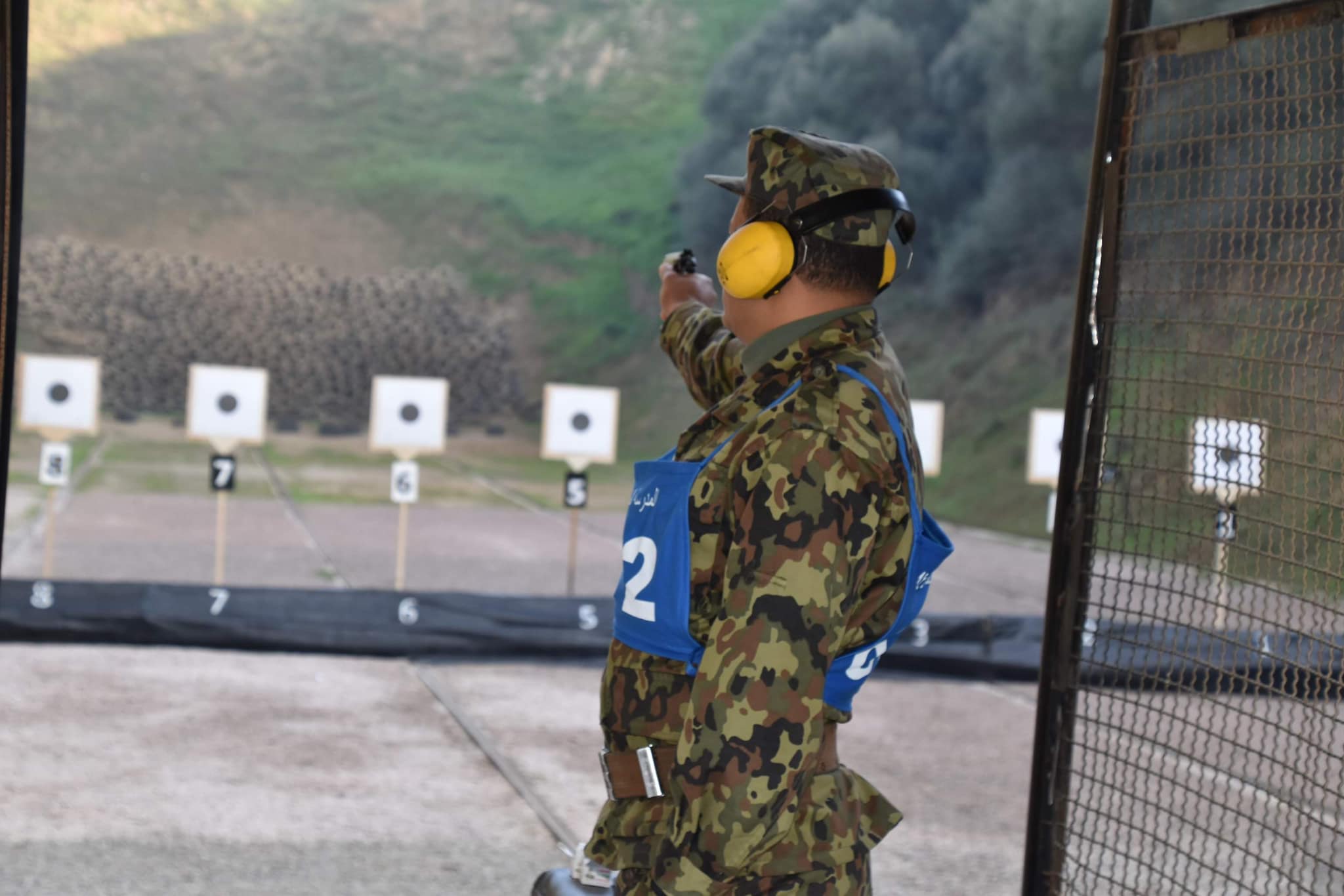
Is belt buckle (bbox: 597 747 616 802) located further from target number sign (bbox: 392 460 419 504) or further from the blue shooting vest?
target number sign (bbox: 392 460 419 504)

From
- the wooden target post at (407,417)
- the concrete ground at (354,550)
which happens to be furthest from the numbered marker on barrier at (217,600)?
the concrete ground at (354,550)

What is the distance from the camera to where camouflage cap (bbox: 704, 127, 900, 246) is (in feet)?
3.92

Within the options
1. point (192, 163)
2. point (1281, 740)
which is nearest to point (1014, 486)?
point (1281, 740)

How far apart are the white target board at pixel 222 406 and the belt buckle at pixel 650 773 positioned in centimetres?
492

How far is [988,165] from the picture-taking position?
48.2 ft

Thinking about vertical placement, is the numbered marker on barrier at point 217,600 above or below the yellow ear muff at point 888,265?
below

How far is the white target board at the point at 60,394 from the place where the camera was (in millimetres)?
5582

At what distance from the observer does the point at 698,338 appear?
64.5 inches

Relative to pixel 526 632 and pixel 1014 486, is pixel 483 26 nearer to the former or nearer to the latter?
pixel 1014 486

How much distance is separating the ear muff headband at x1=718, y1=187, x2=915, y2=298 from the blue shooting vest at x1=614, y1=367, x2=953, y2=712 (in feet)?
0.31

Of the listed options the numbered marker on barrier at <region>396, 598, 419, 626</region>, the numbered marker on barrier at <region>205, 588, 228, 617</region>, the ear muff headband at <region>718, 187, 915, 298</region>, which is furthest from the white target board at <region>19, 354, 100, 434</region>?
the ear muff headband at <region>718, 187, 915, 298</region>

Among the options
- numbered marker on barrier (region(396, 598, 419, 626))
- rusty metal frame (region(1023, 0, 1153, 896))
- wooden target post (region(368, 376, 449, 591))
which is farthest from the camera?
wooden target post (region(368, 376, 449, 591))

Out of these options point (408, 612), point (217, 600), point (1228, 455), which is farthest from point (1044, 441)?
point (1228, 455)

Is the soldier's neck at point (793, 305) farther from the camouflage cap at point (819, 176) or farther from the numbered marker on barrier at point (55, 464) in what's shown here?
the numbered marker on barrier at point (55, 464)
